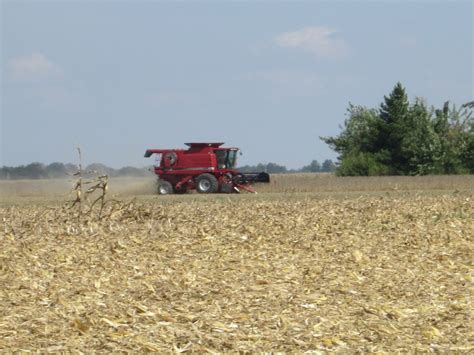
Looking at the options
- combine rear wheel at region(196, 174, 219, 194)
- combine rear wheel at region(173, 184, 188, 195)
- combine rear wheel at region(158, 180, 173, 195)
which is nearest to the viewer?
combine rear wheel at region(196, 174, 219, 194)

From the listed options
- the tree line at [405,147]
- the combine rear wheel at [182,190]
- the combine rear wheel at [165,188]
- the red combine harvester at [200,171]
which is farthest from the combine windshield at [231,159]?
the tree line at [405,147]

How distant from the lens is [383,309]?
33.2 ft

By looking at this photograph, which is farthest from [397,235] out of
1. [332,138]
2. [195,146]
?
[332,138]

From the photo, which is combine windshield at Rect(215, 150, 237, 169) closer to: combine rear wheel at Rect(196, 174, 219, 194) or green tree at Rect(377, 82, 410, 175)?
combine rear wheel at Rect(196, 174, 219, 194)

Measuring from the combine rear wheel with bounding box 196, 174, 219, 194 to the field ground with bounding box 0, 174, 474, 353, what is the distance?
16.7 meters

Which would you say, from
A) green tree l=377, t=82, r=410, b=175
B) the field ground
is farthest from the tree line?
the field ground

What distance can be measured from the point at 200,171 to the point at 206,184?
0.65 metres

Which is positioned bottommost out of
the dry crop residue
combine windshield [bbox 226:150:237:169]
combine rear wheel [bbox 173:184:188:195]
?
the dry crop residue

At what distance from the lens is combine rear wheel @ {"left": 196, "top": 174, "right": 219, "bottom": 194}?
126 ft

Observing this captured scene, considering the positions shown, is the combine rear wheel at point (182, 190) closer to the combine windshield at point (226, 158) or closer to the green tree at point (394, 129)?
the combine windshield at point (226, 158)

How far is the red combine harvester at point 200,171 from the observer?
1519 inches

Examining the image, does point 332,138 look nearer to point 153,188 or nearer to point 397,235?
point 153,188

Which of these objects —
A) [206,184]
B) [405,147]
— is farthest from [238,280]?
[405,147]

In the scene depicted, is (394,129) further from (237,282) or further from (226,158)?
(237,282)
